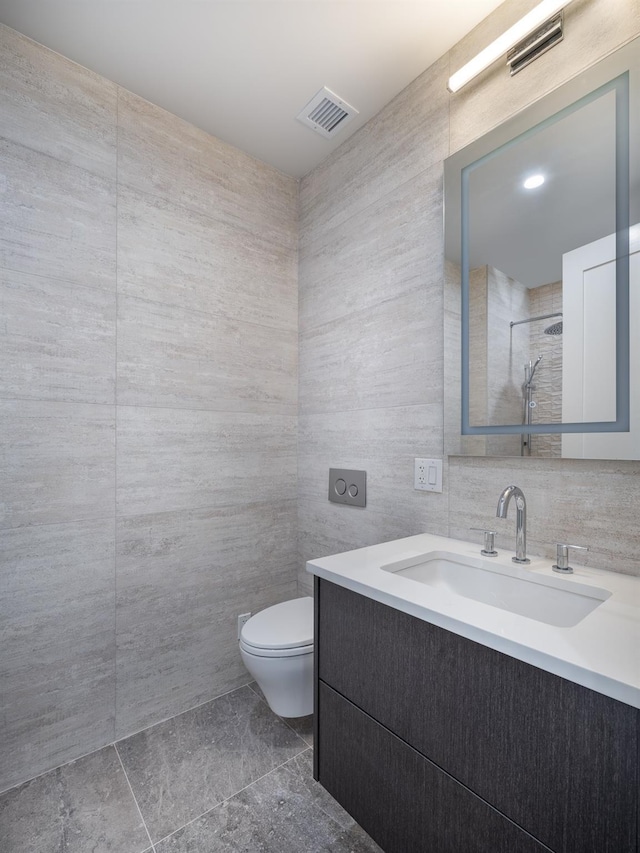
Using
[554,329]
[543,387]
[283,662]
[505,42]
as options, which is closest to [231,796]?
[283,662]

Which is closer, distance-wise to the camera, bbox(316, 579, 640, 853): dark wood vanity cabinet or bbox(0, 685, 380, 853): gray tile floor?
bbox(316, 579, 640, 853): dark wood vanity cabinet

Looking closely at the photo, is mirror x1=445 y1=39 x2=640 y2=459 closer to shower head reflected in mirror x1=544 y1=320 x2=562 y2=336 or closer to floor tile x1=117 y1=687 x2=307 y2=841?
shower head reflected in mirror x1=544 y1=320 x2=562 y2=336

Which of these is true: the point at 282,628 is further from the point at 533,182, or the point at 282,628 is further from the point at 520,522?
the point at 533,182

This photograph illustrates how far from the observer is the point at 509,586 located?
3.72ft

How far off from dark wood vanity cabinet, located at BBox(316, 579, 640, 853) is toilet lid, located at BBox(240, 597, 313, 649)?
285mm

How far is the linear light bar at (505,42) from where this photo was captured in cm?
115

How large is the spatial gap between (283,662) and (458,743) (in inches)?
29.3

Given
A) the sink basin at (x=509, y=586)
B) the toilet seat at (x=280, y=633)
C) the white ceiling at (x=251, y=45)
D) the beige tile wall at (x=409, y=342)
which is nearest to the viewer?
the sink basin at (x=509, y=586)

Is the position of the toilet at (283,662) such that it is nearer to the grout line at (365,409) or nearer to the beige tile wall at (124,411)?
the beige tile wall at (124,411)

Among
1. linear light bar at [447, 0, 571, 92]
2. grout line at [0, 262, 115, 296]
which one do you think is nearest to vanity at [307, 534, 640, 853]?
grout line at [0, 262, 115, 296]

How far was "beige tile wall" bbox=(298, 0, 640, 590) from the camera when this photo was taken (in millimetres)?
1129

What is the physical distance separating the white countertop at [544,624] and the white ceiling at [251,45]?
1716 mm

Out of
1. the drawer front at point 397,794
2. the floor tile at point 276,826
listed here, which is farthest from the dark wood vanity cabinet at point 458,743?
the floor tile at point 276,826

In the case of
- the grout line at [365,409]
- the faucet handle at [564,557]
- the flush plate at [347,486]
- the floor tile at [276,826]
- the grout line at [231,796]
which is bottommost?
the grout line at [231,796]
